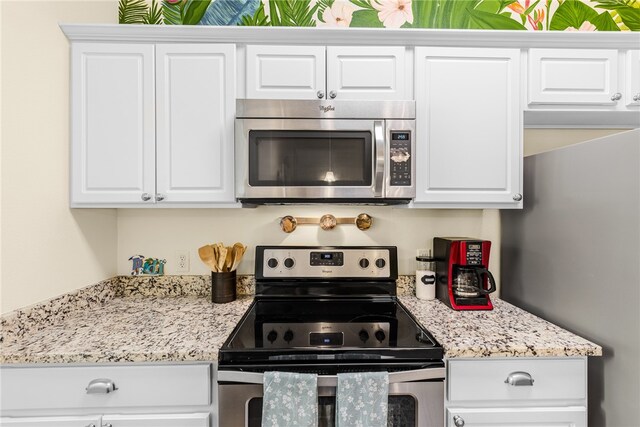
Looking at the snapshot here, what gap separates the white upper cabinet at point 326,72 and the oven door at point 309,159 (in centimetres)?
17

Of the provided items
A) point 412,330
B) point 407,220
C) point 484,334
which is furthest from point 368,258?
point 484,334

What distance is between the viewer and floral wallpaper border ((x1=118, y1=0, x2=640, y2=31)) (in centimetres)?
194

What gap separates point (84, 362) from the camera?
46.0 inches

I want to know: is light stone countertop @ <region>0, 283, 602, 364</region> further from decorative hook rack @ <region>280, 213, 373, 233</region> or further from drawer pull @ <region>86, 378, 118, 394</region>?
decorative hook rack @ <region>280, 213, 373, 233</region>

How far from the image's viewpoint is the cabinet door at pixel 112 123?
1.56m

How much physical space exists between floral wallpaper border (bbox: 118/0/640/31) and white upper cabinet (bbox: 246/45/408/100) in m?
0.49

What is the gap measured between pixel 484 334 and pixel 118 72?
1.96 meters

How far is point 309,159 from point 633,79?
5.31ft

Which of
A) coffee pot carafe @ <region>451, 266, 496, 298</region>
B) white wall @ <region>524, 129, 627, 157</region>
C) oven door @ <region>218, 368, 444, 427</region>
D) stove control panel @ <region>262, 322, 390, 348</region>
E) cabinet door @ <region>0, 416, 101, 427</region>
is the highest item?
white wall @ <region>524, 129, 627, 157</region>

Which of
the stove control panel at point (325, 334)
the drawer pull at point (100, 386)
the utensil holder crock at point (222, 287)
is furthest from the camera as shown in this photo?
the utensil holder crock at point (222, 287)

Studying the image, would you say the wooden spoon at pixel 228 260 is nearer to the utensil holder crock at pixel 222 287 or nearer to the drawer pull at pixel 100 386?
the utensil holder crock at pixel 222 287

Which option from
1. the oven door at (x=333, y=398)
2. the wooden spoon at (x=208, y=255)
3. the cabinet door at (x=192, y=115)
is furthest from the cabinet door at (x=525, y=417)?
the cabinet door at (x=192, y=115)

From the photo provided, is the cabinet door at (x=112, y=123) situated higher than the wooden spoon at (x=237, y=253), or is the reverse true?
the cabinet door at (x=112, y=123)

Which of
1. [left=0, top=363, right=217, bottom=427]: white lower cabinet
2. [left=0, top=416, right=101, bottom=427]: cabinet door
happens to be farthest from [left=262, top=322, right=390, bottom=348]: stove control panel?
[left=0, top=416, right=101, bottom=427]: cabinet door
